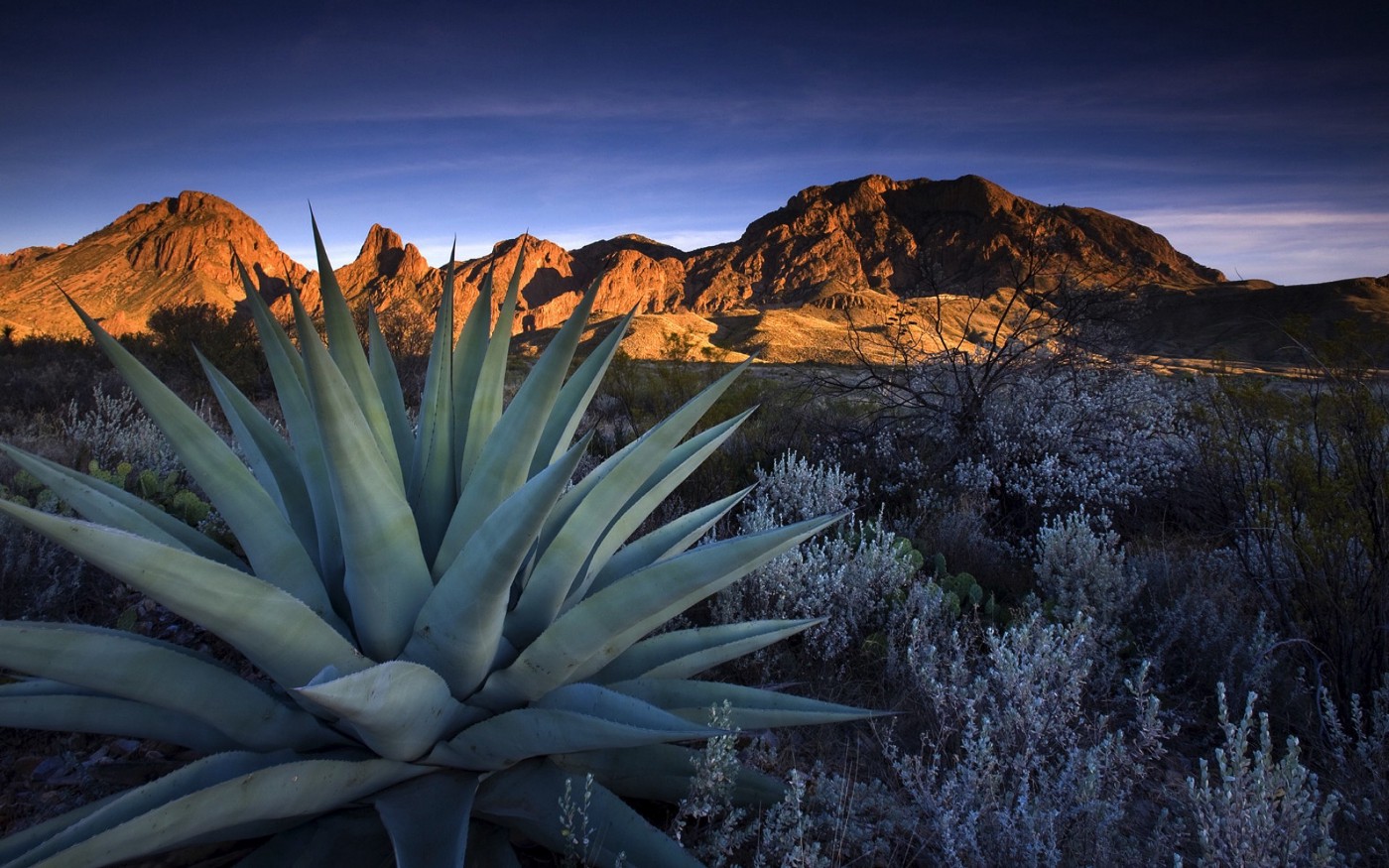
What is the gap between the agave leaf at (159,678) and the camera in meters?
1.12

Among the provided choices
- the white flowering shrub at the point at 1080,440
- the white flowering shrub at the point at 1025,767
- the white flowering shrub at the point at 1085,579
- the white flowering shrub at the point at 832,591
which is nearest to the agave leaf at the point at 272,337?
the white flowering shrub at the point at 1025,767

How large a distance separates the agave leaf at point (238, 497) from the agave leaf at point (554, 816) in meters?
0.60

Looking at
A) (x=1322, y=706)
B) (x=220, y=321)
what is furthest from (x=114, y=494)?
(x=220, y=321)

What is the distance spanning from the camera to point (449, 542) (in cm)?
162

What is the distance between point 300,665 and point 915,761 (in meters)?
1.65

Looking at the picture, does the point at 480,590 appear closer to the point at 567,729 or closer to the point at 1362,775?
the point at 567,729

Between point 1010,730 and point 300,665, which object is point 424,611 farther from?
point 1010,730

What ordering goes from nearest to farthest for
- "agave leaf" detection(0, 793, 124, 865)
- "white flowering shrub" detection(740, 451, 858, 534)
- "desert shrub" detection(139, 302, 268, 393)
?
1. "agave leaf" detection(0, 793, 124, 865)
2. "white flowering shrub" detection(740, 451, 858, 534)
3. "desert shrub" detection(139, 302, 268, 393)

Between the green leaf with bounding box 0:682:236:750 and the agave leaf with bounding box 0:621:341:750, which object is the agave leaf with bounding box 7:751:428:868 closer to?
the agave leaf with bounding box 0:621:341:750

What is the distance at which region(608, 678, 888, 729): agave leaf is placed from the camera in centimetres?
176

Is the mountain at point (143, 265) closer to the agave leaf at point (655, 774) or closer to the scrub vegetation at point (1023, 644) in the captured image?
the scrub vegetation at point (1023, 644)

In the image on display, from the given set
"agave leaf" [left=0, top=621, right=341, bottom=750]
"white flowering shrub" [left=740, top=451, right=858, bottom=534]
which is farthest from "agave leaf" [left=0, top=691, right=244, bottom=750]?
"white flowering shrub" [left=740, top=451, right=858, bottom=534]

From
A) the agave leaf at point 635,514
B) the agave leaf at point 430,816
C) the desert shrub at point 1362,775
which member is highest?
the agave leaf at point 635,514

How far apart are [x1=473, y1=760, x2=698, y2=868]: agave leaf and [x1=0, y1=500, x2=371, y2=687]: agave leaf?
1.61ft
